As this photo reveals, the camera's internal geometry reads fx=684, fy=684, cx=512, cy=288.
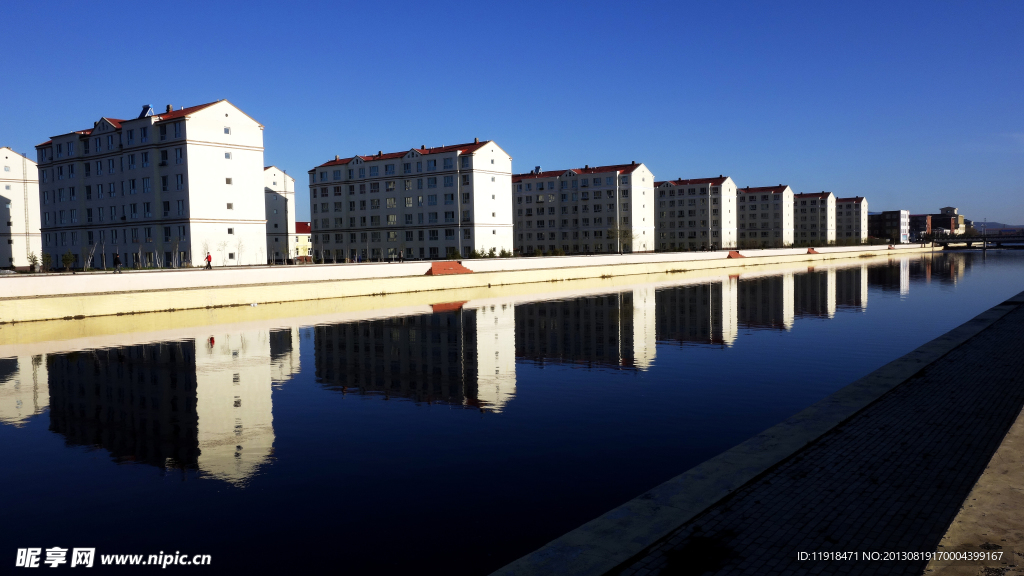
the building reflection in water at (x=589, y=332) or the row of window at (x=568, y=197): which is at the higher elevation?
the row of window at (x=568, y=197)

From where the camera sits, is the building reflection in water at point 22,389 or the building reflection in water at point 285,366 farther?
the building reflection in water at point 22,389

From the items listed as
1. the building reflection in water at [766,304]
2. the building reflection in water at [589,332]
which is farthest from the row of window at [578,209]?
the building reflection in water at [589,332]

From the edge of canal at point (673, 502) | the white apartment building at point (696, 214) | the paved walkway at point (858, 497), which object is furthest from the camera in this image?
the white apartment building at point (696, 214)

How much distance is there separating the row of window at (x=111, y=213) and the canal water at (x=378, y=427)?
40985 millimetres

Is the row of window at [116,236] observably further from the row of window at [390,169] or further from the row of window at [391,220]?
the row of window at [390,169]

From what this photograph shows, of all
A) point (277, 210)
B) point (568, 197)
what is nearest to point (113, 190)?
point (277, 210)

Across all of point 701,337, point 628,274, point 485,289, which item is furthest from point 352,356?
point 628,274

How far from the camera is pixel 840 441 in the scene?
9.94 metres

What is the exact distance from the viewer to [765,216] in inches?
6462

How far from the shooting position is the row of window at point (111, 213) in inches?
2533

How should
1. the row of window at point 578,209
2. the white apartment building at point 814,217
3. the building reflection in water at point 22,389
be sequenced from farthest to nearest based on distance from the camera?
the white apartment building at point 814,217
the row of window at point 578,209
the building reflection in water at point 22,389

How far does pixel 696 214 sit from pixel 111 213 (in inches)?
4265

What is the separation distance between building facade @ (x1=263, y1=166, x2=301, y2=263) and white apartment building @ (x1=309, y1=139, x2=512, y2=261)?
15.5ft

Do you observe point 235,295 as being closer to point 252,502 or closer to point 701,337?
point 701,337
